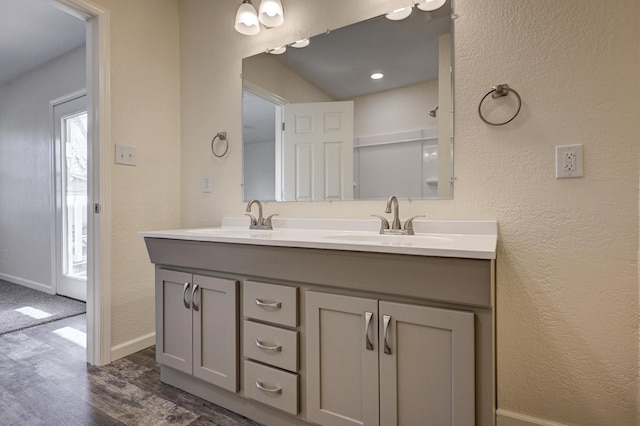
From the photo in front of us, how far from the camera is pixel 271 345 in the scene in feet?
4.26

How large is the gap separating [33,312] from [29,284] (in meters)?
1.17

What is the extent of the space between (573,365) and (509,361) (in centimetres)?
21

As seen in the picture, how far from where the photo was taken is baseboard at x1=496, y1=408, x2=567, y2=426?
4.13 feet

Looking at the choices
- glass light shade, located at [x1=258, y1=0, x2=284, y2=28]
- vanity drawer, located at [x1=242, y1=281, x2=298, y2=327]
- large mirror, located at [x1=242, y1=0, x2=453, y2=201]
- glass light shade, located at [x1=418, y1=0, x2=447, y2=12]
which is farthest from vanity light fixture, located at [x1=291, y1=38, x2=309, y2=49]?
vanity drawer, located at [x1=242, y1=281, x2=298, y2=327]

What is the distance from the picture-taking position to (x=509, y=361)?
1.32 meters

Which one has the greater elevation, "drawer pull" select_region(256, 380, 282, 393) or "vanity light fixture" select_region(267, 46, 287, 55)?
"vanity light fixture" select_region(267, 46, 287, 55)

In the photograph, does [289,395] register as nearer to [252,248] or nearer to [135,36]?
[252,248]

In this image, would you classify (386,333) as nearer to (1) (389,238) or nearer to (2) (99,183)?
(1) (389,238)

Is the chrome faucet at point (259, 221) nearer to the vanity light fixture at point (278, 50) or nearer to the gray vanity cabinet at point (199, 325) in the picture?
the gray vanity cabinet at point (199, 325)

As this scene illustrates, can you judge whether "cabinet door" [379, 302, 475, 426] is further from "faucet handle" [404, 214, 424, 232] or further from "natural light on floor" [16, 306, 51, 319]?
"natural light on floor" [16, 306, 51, 319]

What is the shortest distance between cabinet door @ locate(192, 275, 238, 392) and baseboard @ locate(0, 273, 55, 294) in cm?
292

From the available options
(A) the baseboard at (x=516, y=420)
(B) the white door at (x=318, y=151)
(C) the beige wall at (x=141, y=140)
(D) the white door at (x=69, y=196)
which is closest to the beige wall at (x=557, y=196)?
(A) the baseboard at (x=516, y=420)

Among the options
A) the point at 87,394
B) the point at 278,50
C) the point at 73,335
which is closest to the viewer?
the point at 87,394

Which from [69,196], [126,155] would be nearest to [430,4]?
[126,155]
